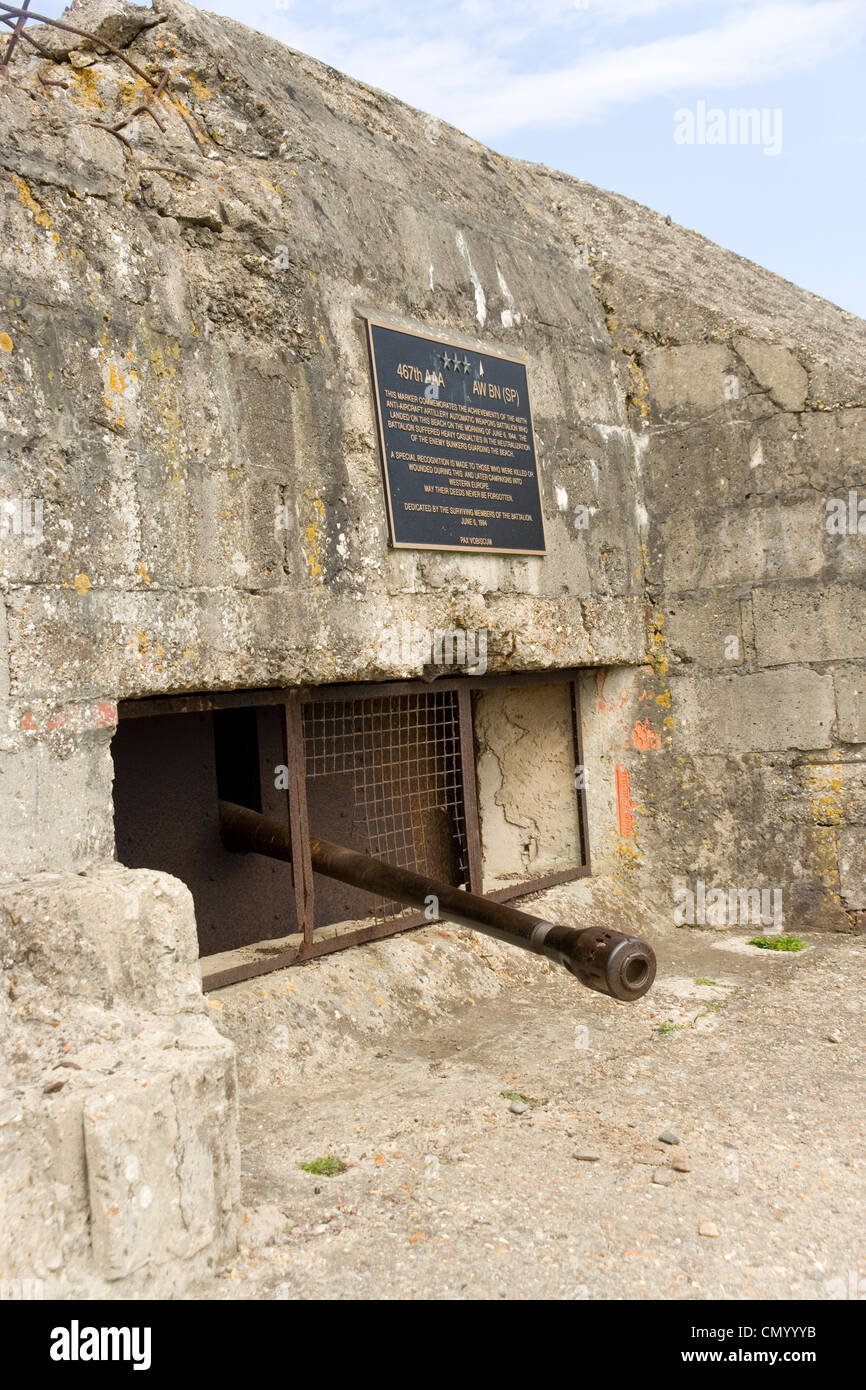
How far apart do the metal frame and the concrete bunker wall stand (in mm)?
193

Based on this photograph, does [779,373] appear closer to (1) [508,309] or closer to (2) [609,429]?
(2) [609,429]

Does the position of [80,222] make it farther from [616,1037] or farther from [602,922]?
[602,922]

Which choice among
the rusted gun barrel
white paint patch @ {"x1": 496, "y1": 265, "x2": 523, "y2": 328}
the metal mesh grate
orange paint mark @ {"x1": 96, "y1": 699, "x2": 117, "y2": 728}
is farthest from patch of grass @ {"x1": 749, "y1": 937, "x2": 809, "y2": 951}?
orange paint mark @ {"x1": 96, "y1": 699, "x2": 117, "y2": 728}

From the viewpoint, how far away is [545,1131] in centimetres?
337

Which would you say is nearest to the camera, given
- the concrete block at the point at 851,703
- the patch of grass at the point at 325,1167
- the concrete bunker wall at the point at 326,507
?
the concrete bunker wall at the point at 326,507

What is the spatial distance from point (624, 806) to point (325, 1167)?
3234 mm

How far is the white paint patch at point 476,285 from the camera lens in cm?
511

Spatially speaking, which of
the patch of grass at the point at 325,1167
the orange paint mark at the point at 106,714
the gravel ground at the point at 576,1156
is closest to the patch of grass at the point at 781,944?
the gravel ground at the point at 576,1156

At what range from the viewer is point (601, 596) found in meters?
5.62

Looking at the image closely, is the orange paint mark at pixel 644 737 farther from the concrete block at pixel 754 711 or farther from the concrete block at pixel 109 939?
the concrete block at pixel 109 939

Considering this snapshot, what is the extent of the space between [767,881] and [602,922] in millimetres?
910

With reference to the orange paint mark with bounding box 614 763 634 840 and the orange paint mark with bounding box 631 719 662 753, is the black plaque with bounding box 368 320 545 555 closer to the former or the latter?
the orange paint mark with bounding box 631 719 662 753

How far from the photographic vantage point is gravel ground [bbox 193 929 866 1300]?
101 inches

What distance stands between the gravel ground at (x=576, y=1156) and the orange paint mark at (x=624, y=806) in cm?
130
